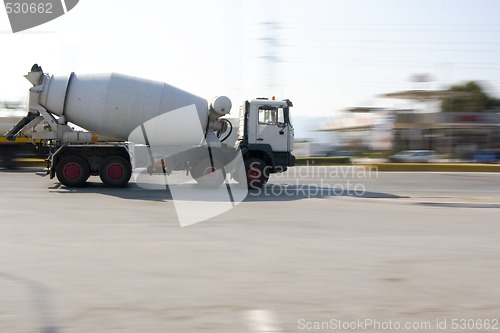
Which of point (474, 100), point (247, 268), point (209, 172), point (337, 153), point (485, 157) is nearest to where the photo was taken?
point (247, 268)

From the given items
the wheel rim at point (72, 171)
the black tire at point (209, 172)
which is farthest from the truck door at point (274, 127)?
the wheel rim at point (72, 171)

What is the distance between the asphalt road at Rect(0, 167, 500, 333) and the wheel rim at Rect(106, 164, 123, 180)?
314cm

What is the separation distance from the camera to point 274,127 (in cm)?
1653

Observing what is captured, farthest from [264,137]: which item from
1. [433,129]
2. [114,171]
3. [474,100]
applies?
[474,100]

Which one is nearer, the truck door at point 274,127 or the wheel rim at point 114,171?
the wheel rim at point 114,171

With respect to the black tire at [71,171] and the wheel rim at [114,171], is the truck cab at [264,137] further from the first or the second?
the black tire at [71,171]

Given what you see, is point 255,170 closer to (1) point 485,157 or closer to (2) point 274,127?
(2) point 274,127

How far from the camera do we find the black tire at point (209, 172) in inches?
643

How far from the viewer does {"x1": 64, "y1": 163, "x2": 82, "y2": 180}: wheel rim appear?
15.7m

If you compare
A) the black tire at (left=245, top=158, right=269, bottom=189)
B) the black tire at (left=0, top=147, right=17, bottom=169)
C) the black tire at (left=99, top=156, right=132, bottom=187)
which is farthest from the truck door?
the black tire at (left=0, top=147, right=17, bottom=169)

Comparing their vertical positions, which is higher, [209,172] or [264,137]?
[264,137]

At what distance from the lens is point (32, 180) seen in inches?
728

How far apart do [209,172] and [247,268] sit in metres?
9.75

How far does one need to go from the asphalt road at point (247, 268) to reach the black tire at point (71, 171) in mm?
2768
